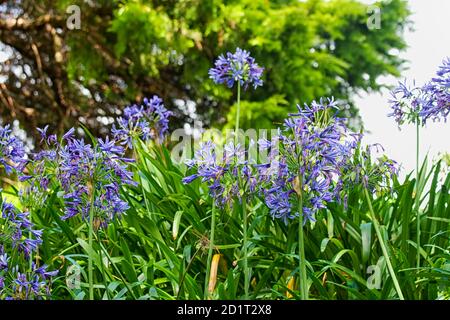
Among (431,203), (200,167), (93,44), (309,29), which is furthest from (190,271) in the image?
(93,44)

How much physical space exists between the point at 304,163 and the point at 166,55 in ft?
23.2

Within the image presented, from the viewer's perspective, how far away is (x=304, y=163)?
171 centimetres

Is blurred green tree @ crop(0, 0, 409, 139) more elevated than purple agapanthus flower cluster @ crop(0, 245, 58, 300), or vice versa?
blurred green tree @ crop(0, 0, 409, 139)

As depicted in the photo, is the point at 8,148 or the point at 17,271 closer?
the point at 17,271

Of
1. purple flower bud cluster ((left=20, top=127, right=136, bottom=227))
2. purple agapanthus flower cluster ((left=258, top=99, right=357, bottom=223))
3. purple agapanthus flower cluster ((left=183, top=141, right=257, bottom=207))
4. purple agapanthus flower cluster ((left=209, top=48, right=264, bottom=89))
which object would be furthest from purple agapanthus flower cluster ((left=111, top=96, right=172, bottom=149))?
purple agapanthus flower cluster ((left=258, top=99, right=357, bottom=223))

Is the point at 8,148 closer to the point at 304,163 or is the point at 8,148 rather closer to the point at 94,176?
the point at 94,176

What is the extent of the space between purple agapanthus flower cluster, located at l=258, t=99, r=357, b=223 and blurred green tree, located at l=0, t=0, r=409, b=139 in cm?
619

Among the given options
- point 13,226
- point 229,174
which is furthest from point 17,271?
point 229,174

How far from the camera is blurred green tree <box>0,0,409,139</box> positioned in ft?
27.0

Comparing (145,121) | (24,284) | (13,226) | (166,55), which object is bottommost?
(24,284)

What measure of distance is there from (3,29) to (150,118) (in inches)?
298

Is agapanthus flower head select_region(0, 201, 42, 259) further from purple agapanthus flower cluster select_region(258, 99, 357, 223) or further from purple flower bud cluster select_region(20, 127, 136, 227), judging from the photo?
purple agapanthus flower cluster select_region(258, 99, 357, 223)

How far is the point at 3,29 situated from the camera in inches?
385

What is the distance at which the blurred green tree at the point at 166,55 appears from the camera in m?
8.24
